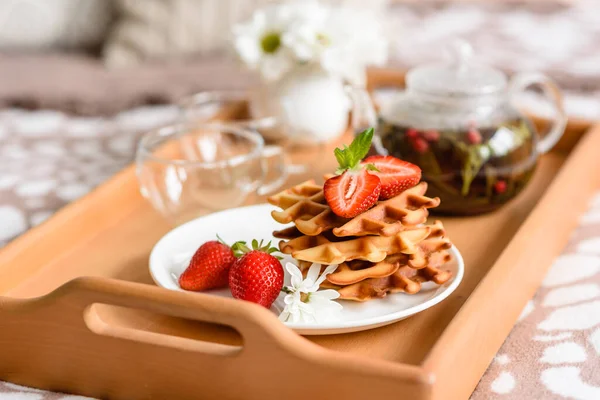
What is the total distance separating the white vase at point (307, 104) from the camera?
131 cm

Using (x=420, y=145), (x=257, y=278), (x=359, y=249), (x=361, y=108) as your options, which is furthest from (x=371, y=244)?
(x=361, y=108)

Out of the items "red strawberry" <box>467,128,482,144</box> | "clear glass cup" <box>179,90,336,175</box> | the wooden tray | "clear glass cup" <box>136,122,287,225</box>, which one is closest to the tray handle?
the wooden tray

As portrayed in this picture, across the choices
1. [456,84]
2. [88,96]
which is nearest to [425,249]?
[456,84]

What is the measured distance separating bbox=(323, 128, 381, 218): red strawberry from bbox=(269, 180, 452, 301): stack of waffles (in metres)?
0.02

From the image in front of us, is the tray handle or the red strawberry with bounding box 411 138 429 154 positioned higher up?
the tray handle

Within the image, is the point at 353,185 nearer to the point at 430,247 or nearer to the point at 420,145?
the point at 430,247

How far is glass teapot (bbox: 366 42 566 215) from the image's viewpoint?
1027 mm

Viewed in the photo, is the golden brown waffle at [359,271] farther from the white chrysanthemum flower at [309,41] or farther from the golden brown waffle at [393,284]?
the white chrysanthemum flower at [309,41]

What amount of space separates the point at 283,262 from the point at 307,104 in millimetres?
480

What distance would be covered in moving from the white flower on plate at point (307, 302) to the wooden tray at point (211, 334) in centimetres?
3

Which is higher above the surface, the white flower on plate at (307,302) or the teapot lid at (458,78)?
the teapot lid at (458,78)

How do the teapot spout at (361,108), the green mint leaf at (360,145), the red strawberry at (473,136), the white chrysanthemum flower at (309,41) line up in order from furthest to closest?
the white chrysanthemum flower at (309,41)
the teapot spout at (361,108)
the red strawberry at (473,136)
the green mint leaf at (360,145)

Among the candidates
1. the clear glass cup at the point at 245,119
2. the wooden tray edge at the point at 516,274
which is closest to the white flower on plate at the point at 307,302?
the wooden tray edge at the point at 516,274

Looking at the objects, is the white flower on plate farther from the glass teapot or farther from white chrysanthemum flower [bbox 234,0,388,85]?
white chrysanthemum flower [bbox 234,0,388,85]
